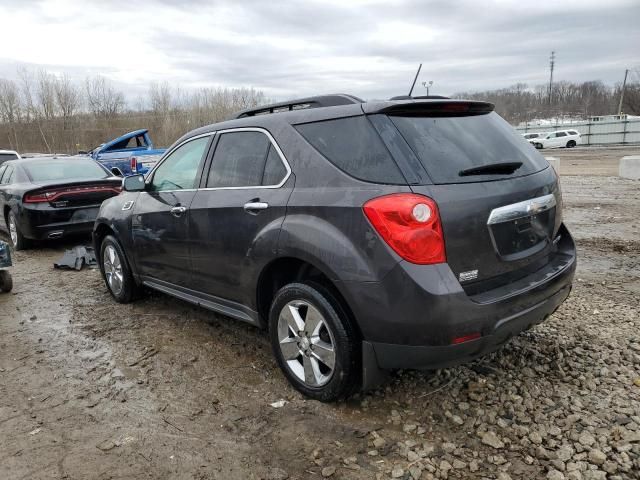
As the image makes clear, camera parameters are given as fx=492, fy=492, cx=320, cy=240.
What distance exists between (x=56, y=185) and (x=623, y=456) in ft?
25.3

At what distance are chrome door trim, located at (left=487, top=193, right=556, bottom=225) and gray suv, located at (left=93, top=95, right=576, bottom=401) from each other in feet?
0.04

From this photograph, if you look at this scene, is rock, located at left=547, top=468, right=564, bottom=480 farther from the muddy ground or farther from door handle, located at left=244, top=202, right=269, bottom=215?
door handle, located at left=244, top=202, right=269, bottom=215

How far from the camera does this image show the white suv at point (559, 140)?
39.3 metres

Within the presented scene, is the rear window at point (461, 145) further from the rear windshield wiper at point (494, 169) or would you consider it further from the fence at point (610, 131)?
the fence at point (610, 131)

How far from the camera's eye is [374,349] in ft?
8.72

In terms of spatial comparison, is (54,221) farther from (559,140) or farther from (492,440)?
(559,140)

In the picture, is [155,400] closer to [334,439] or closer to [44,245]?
[334,439]

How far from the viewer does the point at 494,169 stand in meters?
2.79

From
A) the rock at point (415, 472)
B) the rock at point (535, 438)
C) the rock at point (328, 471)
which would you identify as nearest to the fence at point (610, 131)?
the rock at point (535, 438)

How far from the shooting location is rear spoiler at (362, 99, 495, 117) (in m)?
2.76

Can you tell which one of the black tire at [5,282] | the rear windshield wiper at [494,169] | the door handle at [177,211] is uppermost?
the rear windshield wiper at [494,169]

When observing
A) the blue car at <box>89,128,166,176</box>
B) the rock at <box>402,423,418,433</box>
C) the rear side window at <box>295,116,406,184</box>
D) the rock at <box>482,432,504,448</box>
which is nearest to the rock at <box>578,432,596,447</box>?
the rock at <box>482,432,504,448</box>

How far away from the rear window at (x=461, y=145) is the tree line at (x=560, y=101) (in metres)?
76.5

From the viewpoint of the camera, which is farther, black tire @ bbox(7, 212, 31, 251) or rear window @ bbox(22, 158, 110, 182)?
rear window @ bbox(22, 158, 110, 182)
